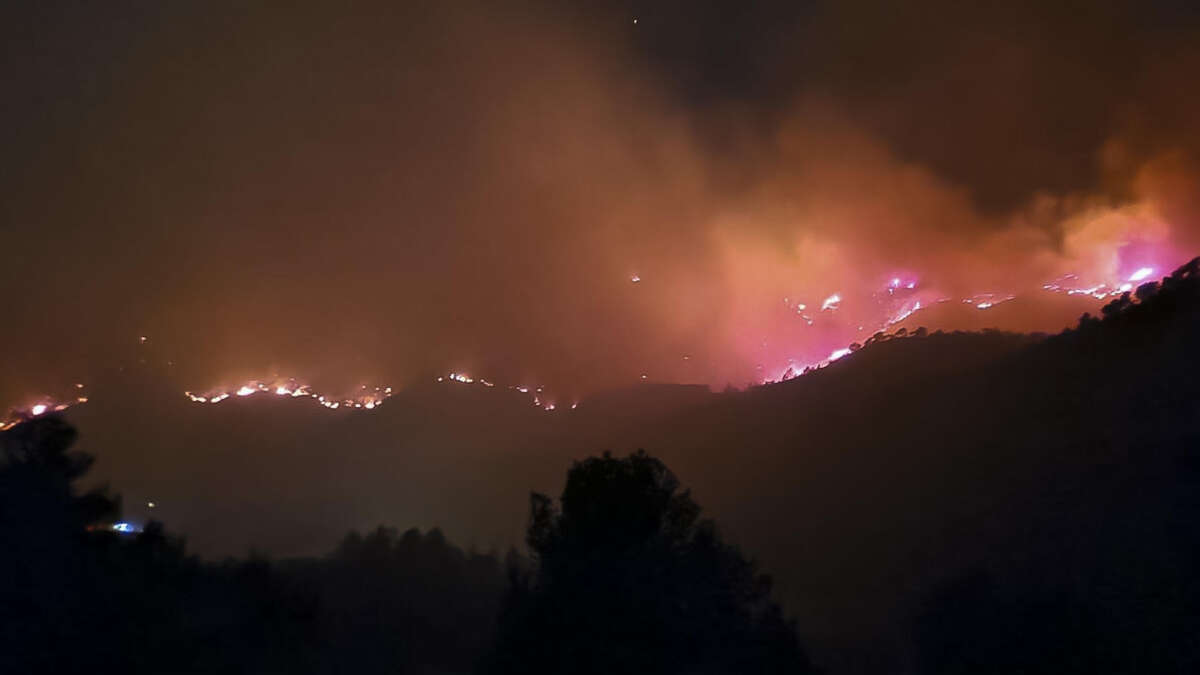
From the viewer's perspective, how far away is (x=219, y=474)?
157 feet

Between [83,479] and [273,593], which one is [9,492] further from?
[273,593]

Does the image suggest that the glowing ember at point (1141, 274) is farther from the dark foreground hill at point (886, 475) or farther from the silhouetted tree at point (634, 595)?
the silhouetted tree at point (634, 595)

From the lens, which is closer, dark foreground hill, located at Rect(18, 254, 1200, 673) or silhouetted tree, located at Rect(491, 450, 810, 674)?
silhouetted tree, located at Rect(491, 450, 810, 674)

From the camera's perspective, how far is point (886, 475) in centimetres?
2670

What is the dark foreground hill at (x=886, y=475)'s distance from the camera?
14453 mm

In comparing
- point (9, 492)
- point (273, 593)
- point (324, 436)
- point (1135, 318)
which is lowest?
point (273, 593)

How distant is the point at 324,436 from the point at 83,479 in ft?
109

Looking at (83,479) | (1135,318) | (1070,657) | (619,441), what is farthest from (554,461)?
(1070,657)

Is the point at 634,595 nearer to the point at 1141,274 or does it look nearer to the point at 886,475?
the point at 886,475

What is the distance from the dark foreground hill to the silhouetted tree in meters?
2.86

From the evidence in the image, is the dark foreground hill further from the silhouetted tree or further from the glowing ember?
the glowing ember

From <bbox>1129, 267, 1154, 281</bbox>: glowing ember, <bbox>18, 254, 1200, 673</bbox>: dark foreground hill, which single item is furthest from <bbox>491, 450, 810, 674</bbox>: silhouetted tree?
<bbox>1129, 267, 1154, 281</bbox>: glowing ember

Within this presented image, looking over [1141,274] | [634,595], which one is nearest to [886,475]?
[1141,274]

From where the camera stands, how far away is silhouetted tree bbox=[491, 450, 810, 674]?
12844 mm
